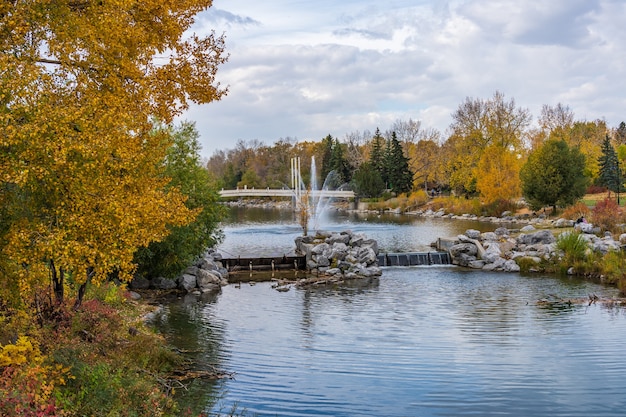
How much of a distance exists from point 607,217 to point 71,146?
1214 inches

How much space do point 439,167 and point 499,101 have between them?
426 inches

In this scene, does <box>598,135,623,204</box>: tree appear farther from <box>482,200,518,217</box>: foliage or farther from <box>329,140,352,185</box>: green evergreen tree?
<box>329,140,352,185</box>: green evergreen tree

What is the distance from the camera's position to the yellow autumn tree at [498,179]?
54.2 metres

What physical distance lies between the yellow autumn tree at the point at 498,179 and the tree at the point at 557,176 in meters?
7.01

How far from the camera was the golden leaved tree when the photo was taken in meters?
7.23

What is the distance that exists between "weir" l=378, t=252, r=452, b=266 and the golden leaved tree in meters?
19.8

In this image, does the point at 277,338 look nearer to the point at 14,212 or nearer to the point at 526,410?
the point at 526,410

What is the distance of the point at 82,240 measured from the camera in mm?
8023

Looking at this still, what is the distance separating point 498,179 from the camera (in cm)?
5416

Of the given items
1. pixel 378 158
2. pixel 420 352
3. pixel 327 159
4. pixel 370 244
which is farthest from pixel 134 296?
pixel 327 159

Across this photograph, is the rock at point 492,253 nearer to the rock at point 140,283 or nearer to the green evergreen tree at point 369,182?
the rock at point 140,283

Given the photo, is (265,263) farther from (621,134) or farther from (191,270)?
(621,134)

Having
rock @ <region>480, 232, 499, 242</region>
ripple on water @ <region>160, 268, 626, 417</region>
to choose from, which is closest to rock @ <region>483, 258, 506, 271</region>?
rock @ <region>480, 232, 499, 242</region>

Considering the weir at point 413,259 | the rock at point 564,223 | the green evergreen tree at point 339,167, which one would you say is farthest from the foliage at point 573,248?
the green evergreen tree at point 339,167
